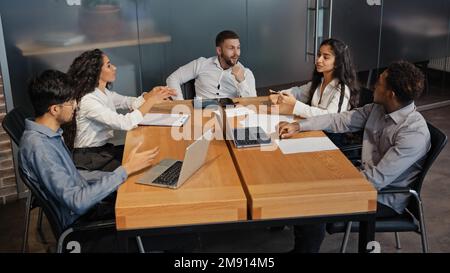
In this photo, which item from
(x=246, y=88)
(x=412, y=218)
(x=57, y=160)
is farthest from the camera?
(x=246, y=88)

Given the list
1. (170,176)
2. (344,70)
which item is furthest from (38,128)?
(344,70)

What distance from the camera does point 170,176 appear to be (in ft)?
8.07

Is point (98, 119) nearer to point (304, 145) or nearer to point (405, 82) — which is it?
point (304, 145)

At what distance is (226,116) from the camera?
10.9ft

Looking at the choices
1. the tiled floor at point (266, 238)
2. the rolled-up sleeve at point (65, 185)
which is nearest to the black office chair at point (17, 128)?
the tiled floor at point (266, 238)

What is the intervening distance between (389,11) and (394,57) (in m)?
0.50

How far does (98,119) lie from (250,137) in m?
0.95

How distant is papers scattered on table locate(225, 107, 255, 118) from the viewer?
3443 millimetres

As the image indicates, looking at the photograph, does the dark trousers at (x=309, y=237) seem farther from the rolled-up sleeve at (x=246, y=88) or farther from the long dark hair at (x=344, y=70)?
the rolled-up sleeve at (x=246, y=88)

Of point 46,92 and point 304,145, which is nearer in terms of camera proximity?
point 46,92

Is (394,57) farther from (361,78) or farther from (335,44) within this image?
(335,44)

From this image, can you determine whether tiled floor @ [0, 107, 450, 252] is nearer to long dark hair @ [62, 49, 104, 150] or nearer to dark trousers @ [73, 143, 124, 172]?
dark trousers @ [73, 143, 124, 172]

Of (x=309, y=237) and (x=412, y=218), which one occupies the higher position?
(x=412, y=218)
